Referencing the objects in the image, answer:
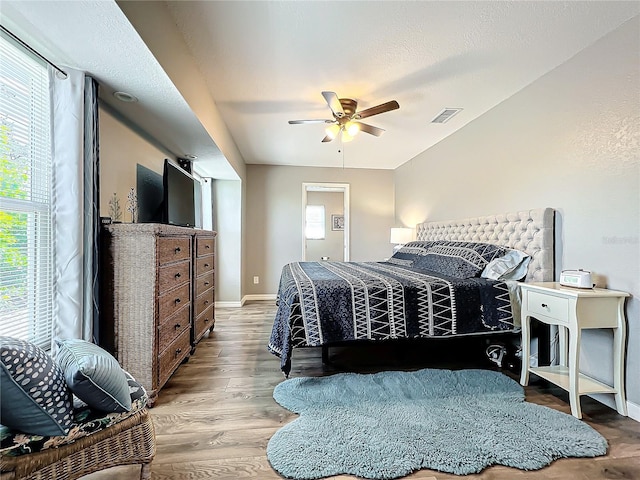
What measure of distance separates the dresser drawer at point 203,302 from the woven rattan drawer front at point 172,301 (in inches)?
9.9

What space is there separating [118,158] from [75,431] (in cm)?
190

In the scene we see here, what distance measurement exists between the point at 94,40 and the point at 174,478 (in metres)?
2.12

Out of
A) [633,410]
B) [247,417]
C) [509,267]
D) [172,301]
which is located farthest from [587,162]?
[172,301]

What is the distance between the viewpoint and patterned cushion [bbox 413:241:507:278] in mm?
2590

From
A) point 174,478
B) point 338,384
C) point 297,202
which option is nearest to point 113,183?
point 174,478

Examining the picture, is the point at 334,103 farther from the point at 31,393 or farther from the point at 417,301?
the point at 31,393

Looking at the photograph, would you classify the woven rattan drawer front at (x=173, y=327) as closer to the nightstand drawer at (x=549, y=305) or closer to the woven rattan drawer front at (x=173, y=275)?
the woven rattan drawer front at (x=173, y=275)

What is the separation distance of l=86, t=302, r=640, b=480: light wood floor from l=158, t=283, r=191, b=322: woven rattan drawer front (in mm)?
546

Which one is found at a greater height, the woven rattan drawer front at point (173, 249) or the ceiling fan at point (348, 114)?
the ceiling fan at point (348, 114)

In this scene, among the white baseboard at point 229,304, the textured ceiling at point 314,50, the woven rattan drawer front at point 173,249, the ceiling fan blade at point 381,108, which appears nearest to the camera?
the textured ceiling at point 314,50

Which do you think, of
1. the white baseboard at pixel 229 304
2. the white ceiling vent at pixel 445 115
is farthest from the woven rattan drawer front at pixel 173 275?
the white ceiling vent at pixel 445 115

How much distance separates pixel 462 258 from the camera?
9.00 ft

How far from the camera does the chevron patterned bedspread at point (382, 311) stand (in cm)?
208

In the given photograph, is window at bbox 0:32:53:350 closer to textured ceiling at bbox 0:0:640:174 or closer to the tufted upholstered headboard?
textured ceiling at bbox 0:0:640:174
